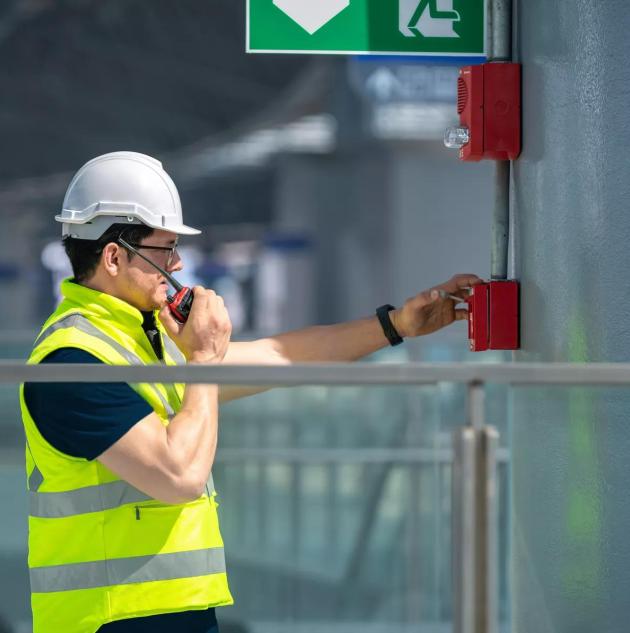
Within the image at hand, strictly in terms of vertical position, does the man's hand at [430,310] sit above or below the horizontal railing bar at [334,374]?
above

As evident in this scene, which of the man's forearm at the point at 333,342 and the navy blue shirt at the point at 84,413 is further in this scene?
the man's forearm at the point at 333,342

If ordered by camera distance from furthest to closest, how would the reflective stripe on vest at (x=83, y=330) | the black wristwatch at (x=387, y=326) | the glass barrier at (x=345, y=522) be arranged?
the black wristwatch at (x=387, y=326), the reflective stripe on vest at (x=83, y=330), the glass barrier at (x=345, y=522)

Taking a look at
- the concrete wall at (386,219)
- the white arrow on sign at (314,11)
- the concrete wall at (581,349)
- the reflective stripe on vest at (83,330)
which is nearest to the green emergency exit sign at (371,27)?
the white arrow on sign at (314,11)

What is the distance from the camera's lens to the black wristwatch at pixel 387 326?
3.72 meters

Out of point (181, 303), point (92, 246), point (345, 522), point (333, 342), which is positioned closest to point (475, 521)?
point (345, 522)

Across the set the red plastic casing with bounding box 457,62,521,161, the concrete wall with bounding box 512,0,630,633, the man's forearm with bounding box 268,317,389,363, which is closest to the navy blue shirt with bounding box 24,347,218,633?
the concrete wall with bounding box 512,0,630,633

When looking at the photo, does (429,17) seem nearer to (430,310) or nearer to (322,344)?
(430,310)

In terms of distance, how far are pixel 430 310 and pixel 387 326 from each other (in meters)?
0.14

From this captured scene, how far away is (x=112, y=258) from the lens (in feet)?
10.3

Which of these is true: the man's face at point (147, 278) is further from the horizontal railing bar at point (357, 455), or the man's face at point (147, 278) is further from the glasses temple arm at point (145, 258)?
the horizontal railing bar at point (357, 455)

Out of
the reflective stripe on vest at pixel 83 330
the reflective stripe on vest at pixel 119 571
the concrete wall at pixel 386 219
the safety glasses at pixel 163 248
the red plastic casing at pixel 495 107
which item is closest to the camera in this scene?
the reflective stripe on vest at pixel 119 571

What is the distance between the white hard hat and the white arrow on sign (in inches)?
24.8

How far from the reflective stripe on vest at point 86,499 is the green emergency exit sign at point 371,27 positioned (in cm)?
142

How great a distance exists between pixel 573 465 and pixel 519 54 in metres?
1.15
